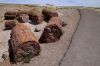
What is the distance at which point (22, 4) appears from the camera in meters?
27.5

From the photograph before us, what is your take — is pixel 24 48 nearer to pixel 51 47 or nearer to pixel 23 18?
pixel 51 47

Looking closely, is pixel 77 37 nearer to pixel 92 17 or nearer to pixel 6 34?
pixel 6 34

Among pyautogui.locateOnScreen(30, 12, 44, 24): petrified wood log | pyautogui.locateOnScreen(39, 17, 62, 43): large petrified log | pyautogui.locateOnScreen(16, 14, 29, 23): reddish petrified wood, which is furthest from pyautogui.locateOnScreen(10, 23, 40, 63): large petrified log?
pyautogui.locateOnScreen(30, 12, 44, 24): petrified wood log

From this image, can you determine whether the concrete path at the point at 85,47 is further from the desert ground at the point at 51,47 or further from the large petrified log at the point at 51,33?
the large petrified log at the point at 51,33

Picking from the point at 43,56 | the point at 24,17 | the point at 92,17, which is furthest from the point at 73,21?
the point at 43,56

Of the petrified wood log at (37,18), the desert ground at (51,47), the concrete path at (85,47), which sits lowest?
the desert ground at (51,47)

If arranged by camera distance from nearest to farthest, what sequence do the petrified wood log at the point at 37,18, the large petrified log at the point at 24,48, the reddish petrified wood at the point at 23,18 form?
the large petrified log at the point at 24,48
the reddish petrified wood at the point at 23,18
the petrified wood log at the point at 37,18

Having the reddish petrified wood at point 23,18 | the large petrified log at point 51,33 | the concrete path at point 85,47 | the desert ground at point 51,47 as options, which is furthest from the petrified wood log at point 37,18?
the large petrified log at point 51,33

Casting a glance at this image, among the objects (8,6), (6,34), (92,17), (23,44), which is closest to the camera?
(23,44)

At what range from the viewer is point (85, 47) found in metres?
13.2

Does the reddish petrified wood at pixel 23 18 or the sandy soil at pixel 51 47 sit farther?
the reddish petrified wood at pixel 23 18

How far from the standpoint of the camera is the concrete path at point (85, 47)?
1130 cm

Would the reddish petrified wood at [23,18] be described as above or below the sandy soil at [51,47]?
above

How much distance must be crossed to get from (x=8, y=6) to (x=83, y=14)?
815 cm
